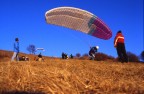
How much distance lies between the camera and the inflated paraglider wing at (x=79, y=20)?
30828mm

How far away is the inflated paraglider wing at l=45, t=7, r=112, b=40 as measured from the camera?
101 ft

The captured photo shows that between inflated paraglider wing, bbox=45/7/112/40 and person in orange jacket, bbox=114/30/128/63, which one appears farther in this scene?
inflated paraglider wing, bbox=45/7/112/40

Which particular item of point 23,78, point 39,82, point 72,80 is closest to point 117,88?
point 72,80

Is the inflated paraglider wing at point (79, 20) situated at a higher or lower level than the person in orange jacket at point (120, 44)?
higher

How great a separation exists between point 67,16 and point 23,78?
24.0 metres

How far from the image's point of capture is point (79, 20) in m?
32.3

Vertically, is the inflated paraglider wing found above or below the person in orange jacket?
above

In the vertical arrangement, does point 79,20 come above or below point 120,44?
above

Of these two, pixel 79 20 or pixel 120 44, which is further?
pixel 79 20

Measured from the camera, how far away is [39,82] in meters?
7.37

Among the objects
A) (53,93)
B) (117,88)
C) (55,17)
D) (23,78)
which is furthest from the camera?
(55,17)

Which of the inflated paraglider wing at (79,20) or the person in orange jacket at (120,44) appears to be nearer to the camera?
the person in orange jacket at (120,44)

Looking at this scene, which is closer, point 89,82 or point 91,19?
point 89,82

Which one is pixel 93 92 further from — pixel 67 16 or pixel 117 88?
pixel 67 16
